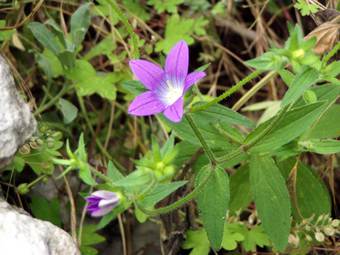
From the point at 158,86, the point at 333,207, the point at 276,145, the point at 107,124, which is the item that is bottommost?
the point at 333,207

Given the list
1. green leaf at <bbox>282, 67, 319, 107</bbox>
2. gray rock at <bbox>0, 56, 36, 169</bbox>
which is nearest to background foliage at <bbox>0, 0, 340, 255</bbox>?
green leaf at <bbox>282, 67, 319, 107</bbox>

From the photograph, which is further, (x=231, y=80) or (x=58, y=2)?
(x=231, y=80)

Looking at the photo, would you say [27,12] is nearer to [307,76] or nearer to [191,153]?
[191,153]

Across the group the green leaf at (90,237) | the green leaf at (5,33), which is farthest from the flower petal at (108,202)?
the green leaf at (5,33)

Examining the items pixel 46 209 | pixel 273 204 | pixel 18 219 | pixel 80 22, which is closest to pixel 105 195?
pixel 18 219

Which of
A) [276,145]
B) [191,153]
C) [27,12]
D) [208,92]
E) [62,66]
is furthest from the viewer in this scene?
[208,92]

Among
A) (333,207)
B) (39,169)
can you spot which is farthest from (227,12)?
(39,169)

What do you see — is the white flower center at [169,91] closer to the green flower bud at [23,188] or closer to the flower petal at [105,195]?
the flower petal at [105,195]
